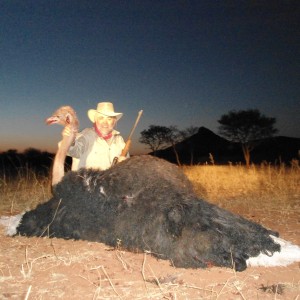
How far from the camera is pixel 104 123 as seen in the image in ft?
18.8

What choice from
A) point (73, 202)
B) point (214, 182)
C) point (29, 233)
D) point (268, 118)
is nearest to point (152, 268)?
point (73, 202)

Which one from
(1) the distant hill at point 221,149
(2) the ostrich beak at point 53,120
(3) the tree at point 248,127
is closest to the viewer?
(2) the ostrich beak at point 53,120

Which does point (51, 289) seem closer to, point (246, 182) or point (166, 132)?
point (246, 182)

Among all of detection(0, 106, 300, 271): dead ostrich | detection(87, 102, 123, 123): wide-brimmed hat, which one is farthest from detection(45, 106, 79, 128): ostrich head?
detection(87, 102, 123, 123): wide-brimmed hat

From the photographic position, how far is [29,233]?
428 centimetres

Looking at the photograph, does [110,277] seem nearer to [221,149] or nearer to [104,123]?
[104,123]

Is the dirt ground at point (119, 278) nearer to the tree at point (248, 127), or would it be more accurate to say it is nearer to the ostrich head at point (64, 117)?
the ostrich head at point (64, 117)

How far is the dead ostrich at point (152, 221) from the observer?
3.19 meters

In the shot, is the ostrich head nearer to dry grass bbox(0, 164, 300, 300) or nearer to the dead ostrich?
the dead ostrich

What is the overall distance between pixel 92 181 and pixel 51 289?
138cm

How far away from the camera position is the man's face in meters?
5.73

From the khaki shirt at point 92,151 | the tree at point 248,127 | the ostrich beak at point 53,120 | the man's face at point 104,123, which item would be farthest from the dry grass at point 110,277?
the tree at point 248,127

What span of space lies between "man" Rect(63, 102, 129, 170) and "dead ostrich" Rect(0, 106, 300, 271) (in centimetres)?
106

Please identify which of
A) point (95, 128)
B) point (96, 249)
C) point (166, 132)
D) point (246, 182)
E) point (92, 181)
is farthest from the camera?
point (166, 132)
